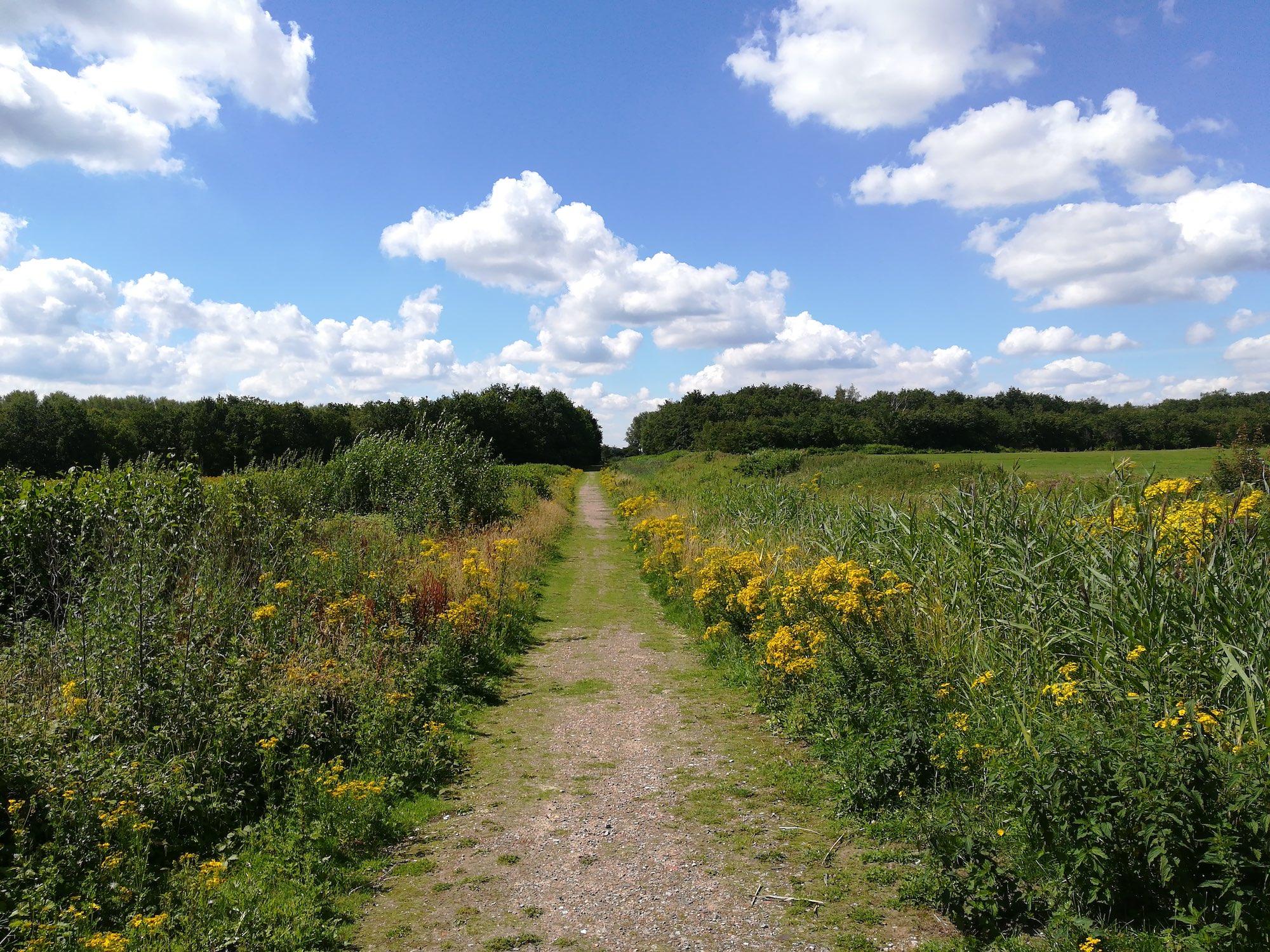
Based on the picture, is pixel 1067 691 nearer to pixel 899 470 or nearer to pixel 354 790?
pixel 354 790

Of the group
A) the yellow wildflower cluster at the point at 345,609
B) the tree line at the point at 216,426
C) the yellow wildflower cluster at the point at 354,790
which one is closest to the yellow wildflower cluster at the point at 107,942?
the yellow wildflower cluster at the point at 354,790

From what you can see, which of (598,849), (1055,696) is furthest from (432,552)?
(1055,696)

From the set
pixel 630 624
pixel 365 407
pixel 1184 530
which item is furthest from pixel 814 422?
pixel 1184 530

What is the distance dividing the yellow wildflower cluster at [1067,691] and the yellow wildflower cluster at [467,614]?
19.9 feet

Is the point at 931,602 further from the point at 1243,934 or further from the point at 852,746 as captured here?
the point at 1243,934

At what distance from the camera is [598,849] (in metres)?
4.50

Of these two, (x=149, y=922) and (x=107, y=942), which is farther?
(x=149, y=922)

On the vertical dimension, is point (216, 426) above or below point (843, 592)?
above

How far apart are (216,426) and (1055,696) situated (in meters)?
61.1

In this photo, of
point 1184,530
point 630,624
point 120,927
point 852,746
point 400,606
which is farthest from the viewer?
point 630,624

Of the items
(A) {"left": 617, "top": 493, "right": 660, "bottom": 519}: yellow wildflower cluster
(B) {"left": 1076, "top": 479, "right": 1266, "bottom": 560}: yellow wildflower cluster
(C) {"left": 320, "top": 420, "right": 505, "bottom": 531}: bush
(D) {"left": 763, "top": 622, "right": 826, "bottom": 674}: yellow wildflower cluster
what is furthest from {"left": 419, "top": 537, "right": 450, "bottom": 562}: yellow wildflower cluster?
(A) {"left": 617, "top": 493, "right": 660, "bottom": 519}: yellow wildflower cluster

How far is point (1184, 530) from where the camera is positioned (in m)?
4.63

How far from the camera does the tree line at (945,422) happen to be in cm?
4581

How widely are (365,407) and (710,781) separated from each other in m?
56.4
